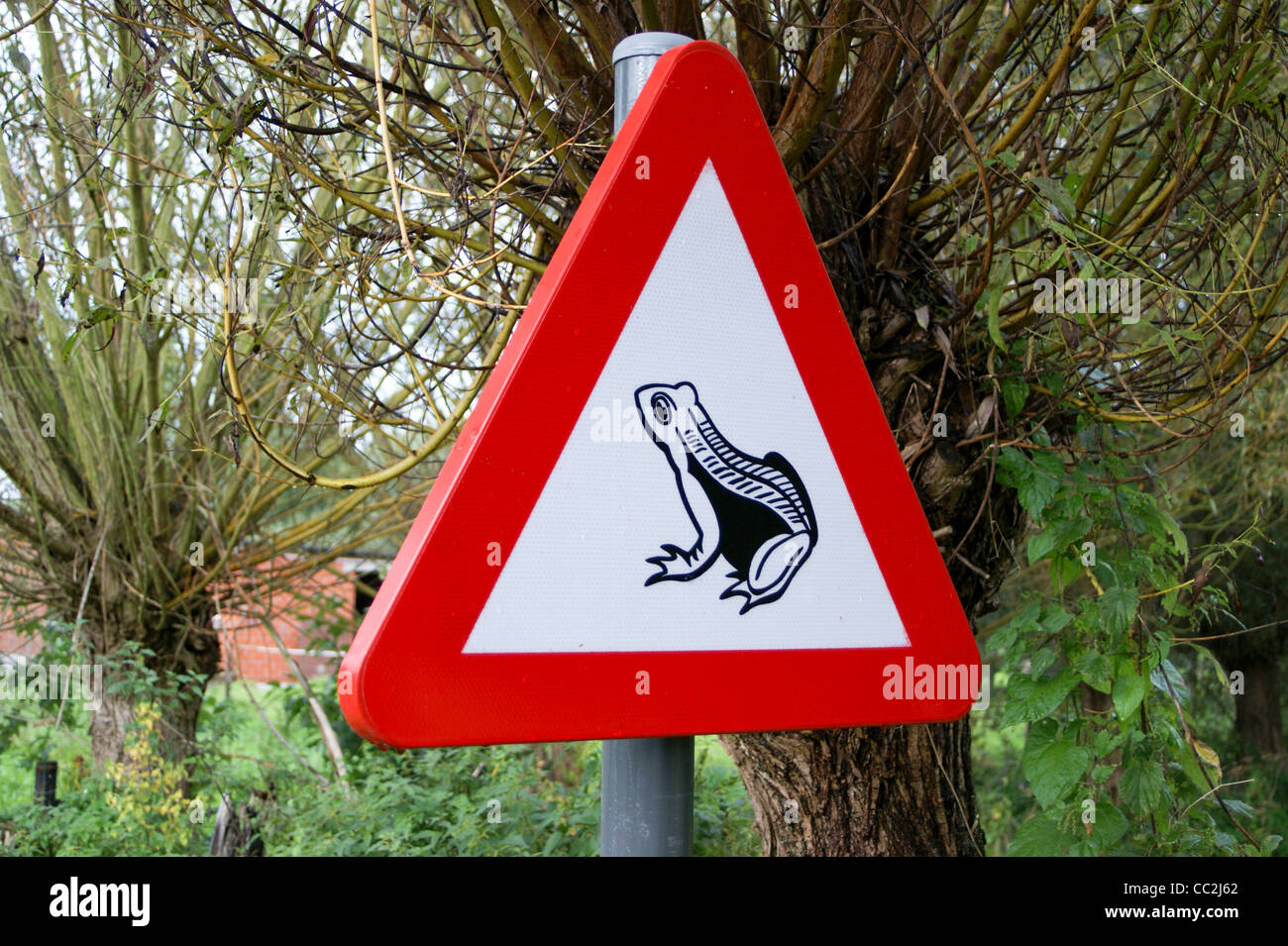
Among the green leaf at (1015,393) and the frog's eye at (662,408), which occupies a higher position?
the green leaf at (1015,393)

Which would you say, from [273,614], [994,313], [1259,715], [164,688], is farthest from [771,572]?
[1259,715]

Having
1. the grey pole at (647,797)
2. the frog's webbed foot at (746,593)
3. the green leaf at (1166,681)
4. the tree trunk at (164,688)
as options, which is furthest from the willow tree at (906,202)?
the tree trunk at (164,688)

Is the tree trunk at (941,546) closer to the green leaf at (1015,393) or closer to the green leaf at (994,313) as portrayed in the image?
the green leaf at (1015,393)

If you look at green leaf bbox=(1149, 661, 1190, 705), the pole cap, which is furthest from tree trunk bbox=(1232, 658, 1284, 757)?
the pole cap

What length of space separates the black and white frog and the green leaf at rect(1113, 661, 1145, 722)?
1.13m

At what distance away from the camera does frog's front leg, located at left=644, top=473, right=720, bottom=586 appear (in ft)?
3.57

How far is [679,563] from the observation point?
1094 millimetres

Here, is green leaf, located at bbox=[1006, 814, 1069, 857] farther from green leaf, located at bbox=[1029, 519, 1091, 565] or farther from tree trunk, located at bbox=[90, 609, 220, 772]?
tree trunk, located at bbox=[90, 609, 220, 772]

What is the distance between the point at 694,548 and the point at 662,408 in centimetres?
16

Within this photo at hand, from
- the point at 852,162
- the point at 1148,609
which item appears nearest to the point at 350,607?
the point at 1148,609

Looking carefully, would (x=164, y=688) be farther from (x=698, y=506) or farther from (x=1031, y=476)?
(x=698, y=506)

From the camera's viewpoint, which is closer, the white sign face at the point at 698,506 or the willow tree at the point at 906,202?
the white sign face at the point at 698,506

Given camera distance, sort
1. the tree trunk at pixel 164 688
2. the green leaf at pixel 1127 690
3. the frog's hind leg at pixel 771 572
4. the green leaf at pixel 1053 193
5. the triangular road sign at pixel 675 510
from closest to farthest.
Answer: the triangular road sign at pixel 675 510 < the frog's hind leg at pixel 771 572 < the green leaf at pixel 1053 193 < the green leaf at pixel 1127 690 < the tree trunk at pixel 164 688

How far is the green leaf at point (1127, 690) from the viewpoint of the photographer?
195 centimetres
